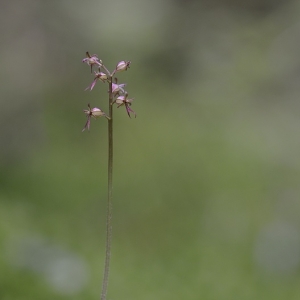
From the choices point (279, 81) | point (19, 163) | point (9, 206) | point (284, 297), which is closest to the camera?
point (284, 297)

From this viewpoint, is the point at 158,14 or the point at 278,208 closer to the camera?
the point at 278,208

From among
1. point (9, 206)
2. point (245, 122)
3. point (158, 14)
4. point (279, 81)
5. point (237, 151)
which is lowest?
point (9, 206)

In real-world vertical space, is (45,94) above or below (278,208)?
above

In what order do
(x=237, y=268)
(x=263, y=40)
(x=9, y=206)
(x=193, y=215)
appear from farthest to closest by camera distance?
(x=263, y=40)
(x=193, y=215)
(x=9, y=206)
(x=237, y=268)

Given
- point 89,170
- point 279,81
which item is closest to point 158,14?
point 279,81

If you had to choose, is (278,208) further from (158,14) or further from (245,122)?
(158,14)

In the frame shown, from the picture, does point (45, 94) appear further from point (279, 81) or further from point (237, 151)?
point (279, 81)
